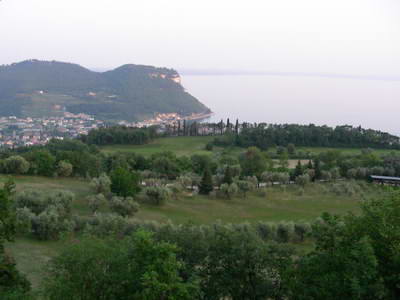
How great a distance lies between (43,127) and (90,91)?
41006mm

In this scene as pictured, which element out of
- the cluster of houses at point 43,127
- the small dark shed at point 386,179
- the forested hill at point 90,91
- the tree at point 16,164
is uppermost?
the forested hill at point 90,91

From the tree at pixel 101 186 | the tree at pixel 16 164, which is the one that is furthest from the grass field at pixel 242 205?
the tree at pixel 101 186

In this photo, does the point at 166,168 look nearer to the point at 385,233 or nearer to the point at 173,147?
the point at 173,147

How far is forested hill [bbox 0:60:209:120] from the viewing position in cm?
11162

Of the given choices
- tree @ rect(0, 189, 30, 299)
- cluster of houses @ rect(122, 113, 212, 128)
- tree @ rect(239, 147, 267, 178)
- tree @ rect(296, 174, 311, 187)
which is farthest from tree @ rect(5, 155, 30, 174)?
cluster of houses @ rect(122, 113, 212, 128)

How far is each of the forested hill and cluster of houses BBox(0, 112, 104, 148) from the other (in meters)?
5.84

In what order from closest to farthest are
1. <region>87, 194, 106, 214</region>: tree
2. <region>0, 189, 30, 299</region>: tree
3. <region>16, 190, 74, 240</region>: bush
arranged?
<region>0, 189, 30, 299</region>: tree → <region>16, 190, 74, 240</region>: bush → <region>87, 194, 106, 214</region>: tree

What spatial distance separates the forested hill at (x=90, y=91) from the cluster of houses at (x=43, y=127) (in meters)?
5.84

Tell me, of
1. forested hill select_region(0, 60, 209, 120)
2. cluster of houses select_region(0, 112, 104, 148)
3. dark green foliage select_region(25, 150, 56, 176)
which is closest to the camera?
dark green foliage select_region(25, 150, 56, 176)

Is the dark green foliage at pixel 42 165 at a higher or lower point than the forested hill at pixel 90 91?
lower

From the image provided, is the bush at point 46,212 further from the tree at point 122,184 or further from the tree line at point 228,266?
the tree line at point 228,266

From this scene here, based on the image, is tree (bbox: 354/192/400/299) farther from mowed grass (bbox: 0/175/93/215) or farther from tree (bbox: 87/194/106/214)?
mowed grass (bbox: 0/175/93/215)

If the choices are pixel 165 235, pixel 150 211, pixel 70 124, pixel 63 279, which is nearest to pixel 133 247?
pixel 63 279

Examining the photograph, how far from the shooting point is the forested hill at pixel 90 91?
111625 mm
